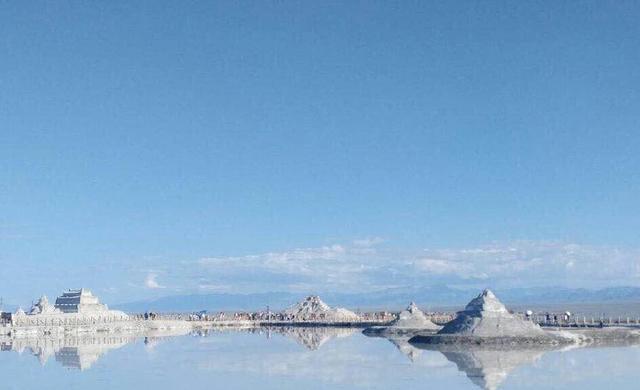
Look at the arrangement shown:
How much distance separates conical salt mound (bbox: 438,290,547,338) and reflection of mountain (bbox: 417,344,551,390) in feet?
8.43

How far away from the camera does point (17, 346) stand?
72375 mm

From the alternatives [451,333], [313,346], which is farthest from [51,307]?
[451,333]

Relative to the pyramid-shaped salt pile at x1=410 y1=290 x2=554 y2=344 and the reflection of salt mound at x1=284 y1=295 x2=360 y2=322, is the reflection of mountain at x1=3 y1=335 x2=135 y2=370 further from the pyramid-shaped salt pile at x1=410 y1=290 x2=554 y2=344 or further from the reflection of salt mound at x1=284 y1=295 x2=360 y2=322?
the reflection of salt mound at x1=284 y1=295 x2=360 y2=322

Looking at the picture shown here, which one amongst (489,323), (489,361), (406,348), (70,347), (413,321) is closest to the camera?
(489,361)

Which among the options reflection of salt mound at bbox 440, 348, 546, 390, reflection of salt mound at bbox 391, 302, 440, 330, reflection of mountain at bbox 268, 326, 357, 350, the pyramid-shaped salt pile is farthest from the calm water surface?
reflection of salt mound at bbox 391, 302, 440, 330

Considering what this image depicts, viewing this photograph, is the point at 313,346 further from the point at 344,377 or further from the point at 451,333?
the point at 344,377

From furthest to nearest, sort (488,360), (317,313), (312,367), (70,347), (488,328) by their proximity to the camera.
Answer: (317,313)
(70,347)
(488,328)
(488,360)
(312,367)

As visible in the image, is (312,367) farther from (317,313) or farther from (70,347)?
(317,313)

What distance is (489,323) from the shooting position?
62156 millimetres

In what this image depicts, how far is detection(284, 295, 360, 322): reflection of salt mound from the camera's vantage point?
110500 millimetres

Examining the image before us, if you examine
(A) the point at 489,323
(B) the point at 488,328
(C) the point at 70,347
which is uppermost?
(A) the point at 489,323

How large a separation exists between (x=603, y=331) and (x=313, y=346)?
21.5 meters

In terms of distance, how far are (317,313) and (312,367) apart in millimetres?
67295

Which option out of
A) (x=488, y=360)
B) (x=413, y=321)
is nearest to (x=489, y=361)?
(x=488, y=360)
